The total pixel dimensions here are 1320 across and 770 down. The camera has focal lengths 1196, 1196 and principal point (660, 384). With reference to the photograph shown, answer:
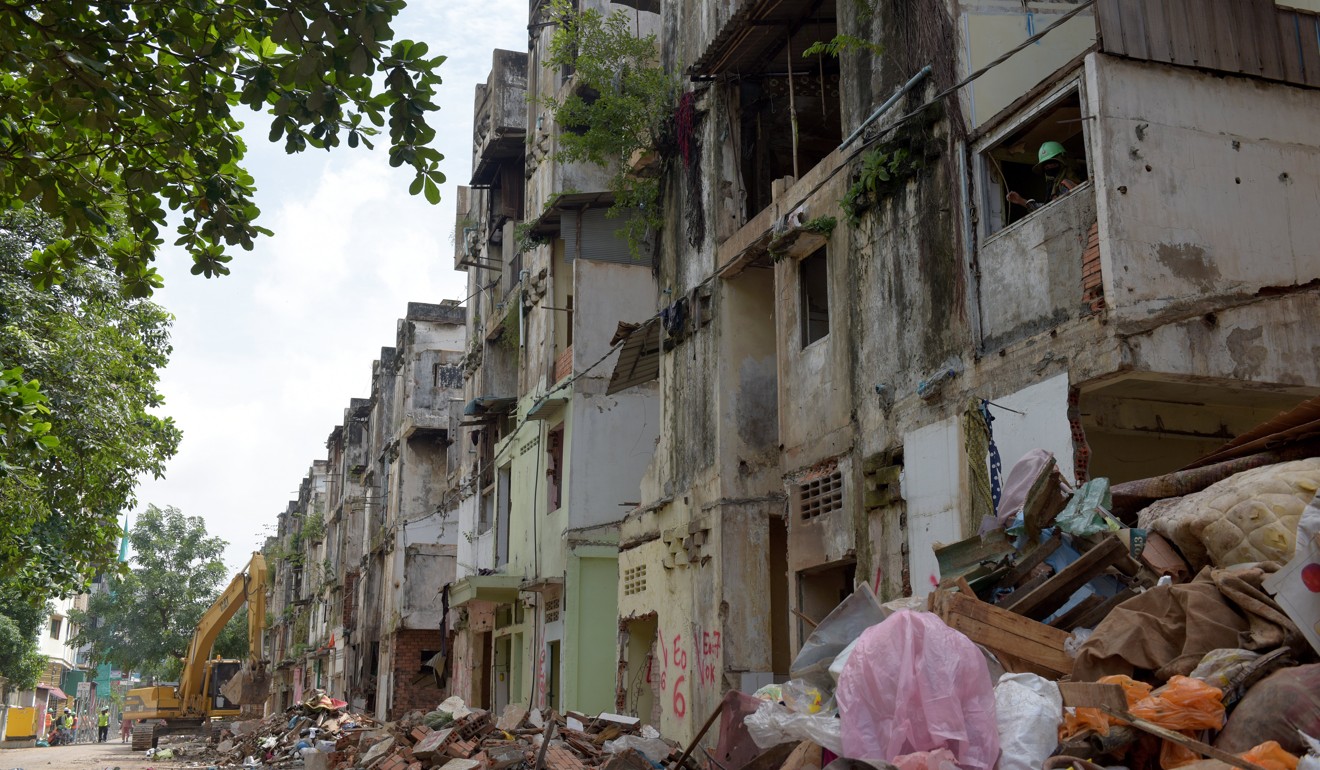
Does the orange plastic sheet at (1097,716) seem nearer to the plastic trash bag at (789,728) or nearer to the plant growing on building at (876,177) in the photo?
the plastic trash bag at (789,728)

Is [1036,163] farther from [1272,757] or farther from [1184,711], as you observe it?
[1272,757]

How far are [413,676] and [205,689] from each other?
29.8 ft

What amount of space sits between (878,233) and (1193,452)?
11.7 feet

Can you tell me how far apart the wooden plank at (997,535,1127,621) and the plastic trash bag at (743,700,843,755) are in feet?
5.59

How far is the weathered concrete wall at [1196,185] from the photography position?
8.95 m

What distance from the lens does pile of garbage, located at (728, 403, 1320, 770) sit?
19.3ft

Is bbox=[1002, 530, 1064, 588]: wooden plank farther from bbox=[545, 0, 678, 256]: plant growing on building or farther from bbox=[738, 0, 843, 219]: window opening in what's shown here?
bbox=[545, 0, 678, 256]: plant growing on building

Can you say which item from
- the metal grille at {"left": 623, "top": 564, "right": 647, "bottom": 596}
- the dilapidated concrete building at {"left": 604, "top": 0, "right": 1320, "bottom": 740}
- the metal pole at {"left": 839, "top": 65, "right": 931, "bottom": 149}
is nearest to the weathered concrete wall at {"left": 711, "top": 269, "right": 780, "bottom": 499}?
the dilapidated concrete building at {"left": 604, "top": 0, "right": 1320, "bottom": 740}

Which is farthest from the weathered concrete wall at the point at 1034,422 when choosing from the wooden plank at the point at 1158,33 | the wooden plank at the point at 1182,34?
the wooden plank at the point at 1182,34

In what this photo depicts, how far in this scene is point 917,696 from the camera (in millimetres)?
6324

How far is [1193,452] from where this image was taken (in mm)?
10977

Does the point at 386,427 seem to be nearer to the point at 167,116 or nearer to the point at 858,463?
the point at 858,463

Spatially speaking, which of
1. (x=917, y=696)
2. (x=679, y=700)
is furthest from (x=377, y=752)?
(x=917, y=696)

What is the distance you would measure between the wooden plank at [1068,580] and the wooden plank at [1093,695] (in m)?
1.41
